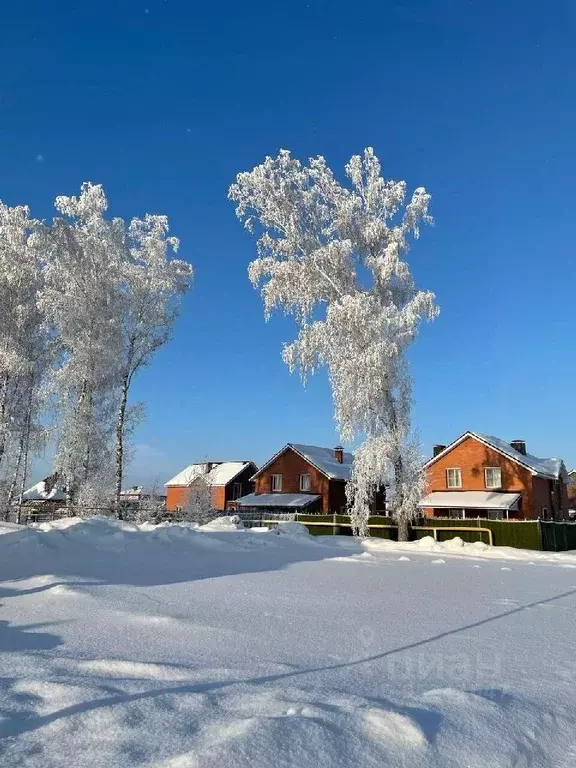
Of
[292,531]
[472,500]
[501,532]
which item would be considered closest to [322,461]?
[472,500]

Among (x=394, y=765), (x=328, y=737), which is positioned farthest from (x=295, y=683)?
(x=394, y=765)

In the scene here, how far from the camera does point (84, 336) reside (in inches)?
861

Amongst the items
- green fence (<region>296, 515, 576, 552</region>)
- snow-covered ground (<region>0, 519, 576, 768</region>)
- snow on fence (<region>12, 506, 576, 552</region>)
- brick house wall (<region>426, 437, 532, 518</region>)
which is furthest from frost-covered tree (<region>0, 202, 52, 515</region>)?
brick house wall (<region>426, 437, 532, 518</region>)

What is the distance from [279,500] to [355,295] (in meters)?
24.9

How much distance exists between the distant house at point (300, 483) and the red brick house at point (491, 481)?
24.7ft

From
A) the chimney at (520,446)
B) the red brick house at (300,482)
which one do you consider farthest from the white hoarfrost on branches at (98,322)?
the chimney at (520,446)

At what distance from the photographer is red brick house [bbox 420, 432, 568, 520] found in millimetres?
34219

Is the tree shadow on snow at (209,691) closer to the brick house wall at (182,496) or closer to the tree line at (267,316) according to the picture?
the tree line at (267,316)

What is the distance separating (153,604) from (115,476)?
16.3 m

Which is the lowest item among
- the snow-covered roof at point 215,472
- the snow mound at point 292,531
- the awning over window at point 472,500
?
the snow mound at point 292,531

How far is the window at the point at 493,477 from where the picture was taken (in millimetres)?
35625

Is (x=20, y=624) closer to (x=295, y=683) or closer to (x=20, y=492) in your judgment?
(x=295, y=683)

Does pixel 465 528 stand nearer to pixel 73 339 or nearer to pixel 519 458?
pixel 519 458

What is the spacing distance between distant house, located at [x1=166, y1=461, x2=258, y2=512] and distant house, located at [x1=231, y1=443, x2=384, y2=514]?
21.9 feet
